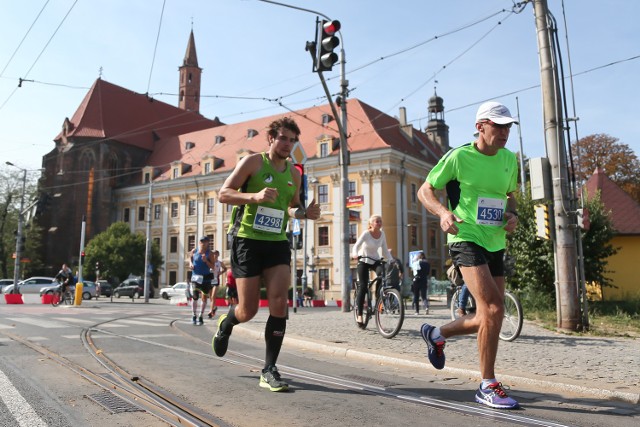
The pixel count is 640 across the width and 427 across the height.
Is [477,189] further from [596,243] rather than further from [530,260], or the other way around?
[596,243]

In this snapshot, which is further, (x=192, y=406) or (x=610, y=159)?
(x=610, y=159)

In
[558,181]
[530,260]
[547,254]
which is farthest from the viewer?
[530,260]

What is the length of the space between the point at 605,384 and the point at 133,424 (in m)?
3.59

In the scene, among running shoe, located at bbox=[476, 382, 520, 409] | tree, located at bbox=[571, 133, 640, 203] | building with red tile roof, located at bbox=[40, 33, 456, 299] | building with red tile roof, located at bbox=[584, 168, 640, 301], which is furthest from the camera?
building with red tile roof, located at bbox=[40, 33, 456, 299]

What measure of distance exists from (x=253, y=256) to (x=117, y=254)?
176ft

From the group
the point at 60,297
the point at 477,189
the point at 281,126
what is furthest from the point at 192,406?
the point at 60,297

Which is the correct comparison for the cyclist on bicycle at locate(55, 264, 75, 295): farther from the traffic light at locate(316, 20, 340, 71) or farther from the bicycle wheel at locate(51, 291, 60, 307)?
the traffic light at locate(316, 20, 340, 71)

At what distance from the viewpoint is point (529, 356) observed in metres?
6.20

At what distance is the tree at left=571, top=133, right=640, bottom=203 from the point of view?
39.4 meters

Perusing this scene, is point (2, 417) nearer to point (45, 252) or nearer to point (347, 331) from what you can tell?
point (347, 331)

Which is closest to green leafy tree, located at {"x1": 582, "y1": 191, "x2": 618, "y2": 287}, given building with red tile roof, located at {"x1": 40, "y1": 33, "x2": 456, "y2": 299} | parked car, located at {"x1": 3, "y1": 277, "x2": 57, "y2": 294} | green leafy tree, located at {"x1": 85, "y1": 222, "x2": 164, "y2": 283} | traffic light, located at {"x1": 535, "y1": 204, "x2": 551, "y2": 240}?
traffic light, located at {"x1": 535, "y1": 204, "x2": 551, "y2": 240}

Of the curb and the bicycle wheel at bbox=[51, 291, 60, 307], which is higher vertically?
the bicycle wheel at bbox=[51, 291, 60, 307]

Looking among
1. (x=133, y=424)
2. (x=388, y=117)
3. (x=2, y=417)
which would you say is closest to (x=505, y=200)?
(x=133, y=424)

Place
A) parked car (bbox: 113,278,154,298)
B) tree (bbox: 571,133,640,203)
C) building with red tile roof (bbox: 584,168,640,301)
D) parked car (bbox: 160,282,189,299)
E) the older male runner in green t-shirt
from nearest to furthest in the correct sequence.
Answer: the older male runner in green t-shirt → building with red tile roof (bbox: 584,168,640,301) → tree (bbox: 571,133,640,203) → parked car (bbox: 160,282,189,299) → parked car (bbox: 113,278,154,298)
